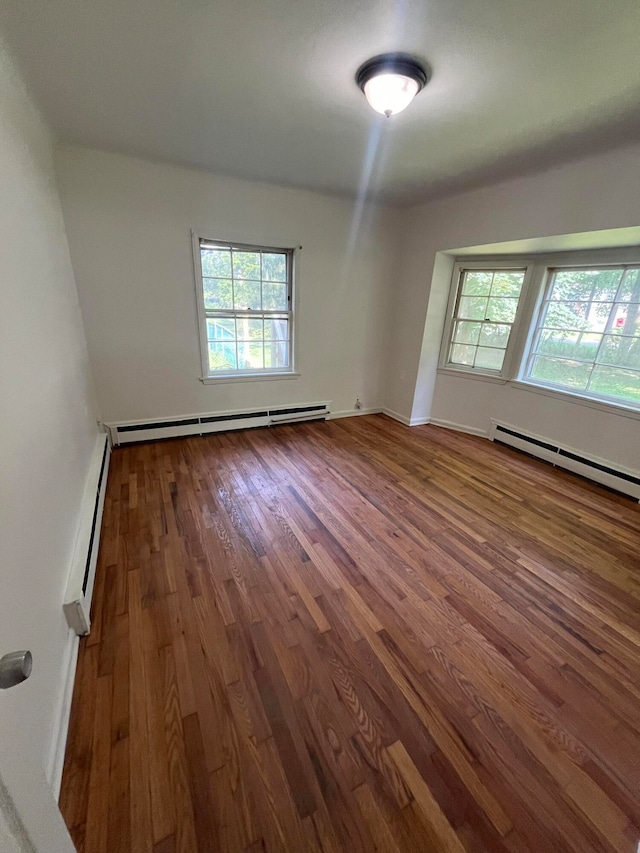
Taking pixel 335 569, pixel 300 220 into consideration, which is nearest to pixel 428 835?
pixel 335 569

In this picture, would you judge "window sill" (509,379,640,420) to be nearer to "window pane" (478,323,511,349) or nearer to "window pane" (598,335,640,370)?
"window pane" (598,335,640,370)

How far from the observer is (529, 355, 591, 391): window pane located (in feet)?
10.6

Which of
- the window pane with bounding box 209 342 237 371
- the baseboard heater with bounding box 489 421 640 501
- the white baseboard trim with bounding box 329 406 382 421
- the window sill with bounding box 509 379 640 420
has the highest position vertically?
the window pane with bounding box 209 342 237 371

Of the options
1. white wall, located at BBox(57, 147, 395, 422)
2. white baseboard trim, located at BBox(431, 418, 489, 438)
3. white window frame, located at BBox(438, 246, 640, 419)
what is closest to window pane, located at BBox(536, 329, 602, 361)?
white window frame, located at BBox(438, 246, 640, 419)

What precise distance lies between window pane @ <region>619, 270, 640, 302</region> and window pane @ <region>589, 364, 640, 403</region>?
23.2 inches

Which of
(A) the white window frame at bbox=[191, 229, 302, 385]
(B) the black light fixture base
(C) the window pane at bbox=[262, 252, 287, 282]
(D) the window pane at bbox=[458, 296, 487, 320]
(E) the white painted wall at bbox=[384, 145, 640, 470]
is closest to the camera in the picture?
(B) the black light fixture base

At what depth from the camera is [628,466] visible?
114 inches

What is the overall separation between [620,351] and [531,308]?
2.93 feet

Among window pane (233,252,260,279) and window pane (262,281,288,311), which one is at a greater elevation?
window pane (233,252,260,279)

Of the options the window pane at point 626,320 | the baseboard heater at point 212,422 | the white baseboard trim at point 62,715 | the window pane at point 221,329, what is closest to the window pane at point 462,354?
the window pane at point 626,320

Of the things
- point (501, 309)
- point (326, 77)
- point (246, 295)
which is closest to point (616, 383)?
point (501, 309)

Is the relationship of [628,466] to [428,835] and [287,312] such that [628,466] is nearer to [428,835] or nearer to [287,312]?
[428,835]

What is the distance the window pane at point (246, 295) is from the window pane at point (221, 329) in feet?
0.62

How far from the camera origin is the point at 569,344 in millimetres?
3324
